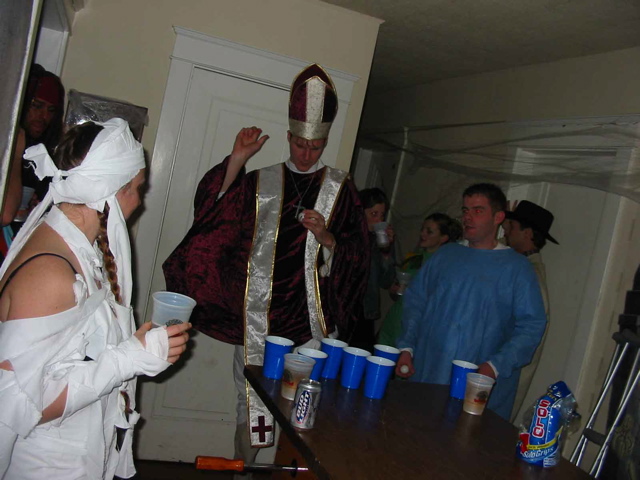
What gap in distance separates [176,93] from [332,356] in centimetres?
217

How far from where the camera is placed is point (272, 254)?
10.2ft

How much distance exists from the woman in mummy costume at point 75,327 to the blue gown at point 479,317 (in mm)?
1652

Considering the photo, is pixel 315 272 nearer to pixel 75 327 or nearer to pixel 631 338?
pixel 631 338

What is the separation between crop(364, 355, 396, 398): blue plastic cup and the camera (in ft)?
6.73

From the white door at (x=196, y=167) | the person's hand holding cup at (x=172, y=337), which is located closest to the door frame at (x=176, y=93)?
the white door at (x=196, y=167)

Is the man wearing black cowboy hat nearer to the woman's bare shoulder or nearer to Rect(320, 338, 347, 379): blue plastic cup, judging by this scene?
Rect(320, 338, 347, 379): blue plastic cup

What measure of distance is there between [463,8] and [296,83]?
3.87ft

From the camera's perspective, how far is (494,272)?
9.53 feet

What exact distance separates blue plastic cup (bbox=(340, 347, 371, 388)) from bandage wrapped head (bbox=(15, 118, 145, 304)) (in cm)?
91

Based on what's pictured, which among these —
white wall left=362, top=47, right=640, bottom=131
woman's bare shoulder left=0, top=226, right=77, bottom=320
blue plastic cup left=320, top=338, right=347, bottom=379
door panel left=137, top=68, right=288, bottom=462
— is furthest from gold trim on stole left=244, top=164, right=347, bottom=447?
white wall left=362, top=47, right=640, bottom=131

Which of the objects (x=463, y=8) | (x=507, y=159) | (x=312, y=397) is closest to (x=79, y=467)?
(x=312, y=397)

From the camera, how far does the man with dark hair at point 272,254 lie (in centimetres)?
310

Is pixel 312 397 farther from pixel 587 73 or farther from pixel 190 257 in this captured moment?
pixel 587 73

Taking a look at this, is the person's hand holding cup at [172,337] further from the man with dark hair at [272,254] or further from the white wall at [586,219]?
the white wall at [586,219]
